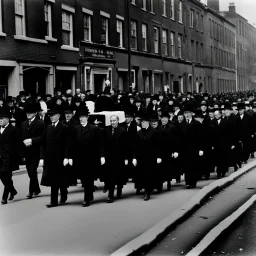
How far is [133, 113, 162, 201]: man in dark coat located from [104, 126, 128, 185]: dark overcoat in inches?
14.4

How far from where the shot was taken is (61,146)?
11.3 metres

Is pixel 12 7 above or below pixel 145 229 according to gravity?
above

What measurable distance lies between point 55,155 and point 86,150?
0.65m

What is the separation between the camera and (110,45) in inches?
1329

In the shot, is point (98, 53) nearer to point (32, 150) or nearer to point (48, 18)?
point (48, 18)

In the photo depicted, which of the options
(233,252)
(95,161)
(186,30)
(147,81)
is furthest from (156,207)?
(186,30)

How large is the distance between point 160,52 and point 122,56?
8.06 meters

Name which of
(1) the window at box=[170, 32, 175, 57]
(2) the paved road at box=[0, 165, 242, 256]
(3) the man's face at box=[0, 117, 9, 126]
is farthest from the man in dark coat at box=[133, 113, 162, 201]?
(1) the window at box=[170, 32, 175, 57]

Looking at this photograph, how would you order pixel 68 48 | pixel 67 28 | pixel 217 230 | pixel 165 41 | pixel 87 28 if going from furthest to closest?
pixel 165 41
pixel 87 28
pixel 67 28
pixel 68 48
pixel 217 230

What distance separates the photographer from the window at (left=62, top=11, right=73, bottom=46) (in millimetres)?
27812

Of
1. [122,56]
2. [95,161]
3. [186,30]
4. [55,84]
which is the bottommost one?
[95,161]

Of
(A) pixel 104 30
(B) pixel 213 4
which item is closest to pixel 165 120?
(A) pixel 104 30

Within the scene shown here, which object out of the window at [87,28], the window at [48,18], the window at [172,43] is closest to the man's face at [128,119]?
the window at [48,18]

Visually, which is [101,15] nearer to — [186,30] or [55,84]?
[55,84]
